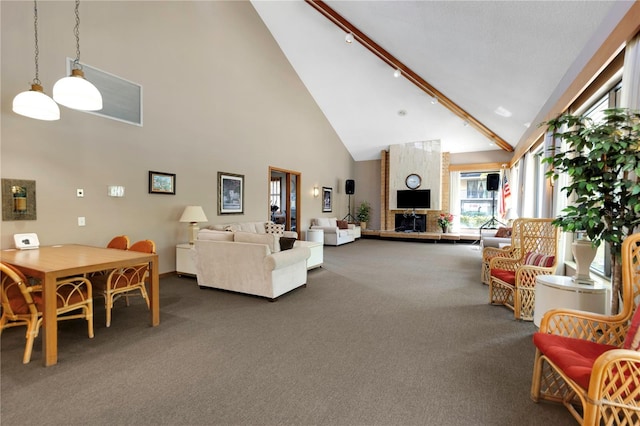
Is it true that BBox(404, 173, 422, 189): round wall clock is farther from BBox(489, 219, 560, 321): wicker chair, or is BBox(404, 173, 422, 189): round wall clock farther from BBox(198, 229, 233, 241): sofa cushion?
BBox(198, 229, 233, 241): sofa cushion

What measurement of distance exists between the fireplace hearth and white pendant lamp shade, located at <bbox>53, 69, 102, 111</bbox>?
32.6ft

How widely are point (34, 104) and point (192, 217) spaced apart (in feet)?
8.40

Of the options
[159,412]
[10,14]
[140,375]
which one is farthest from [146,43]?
[159,412]

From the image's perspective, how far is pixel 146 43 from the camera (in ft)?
15.1

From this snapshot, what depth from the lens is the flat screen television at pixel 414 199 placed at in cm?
1035

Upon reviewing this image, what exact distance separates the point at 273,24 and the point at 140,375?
7.74 meters

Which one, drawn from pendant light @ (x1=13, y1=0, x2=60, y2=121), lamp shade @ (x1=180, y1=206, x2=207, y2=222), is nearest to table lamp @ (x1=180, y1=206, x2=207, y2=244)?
lamp shade @ (x1=180, y1=206, x2=207, y2=222)

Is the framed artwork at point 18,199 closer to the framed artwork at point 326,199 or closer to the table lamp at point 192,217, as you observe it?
the table lamp at point 192,217

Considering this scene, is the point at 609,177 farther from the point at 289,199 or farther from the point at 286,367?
the point at 289,199

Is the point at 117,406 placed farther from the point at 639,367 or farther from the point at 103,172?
the point at 103,172

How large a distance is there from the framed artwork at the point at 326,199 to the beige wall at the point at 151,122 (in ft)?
8.16

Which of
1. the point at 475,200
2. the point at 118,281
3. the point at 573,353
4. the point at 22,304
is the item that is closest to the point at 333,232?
the point at 475,200

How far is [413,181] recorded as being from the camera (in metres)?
10.6

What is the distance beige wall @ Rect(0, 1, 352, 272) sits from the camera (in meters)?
3.43
